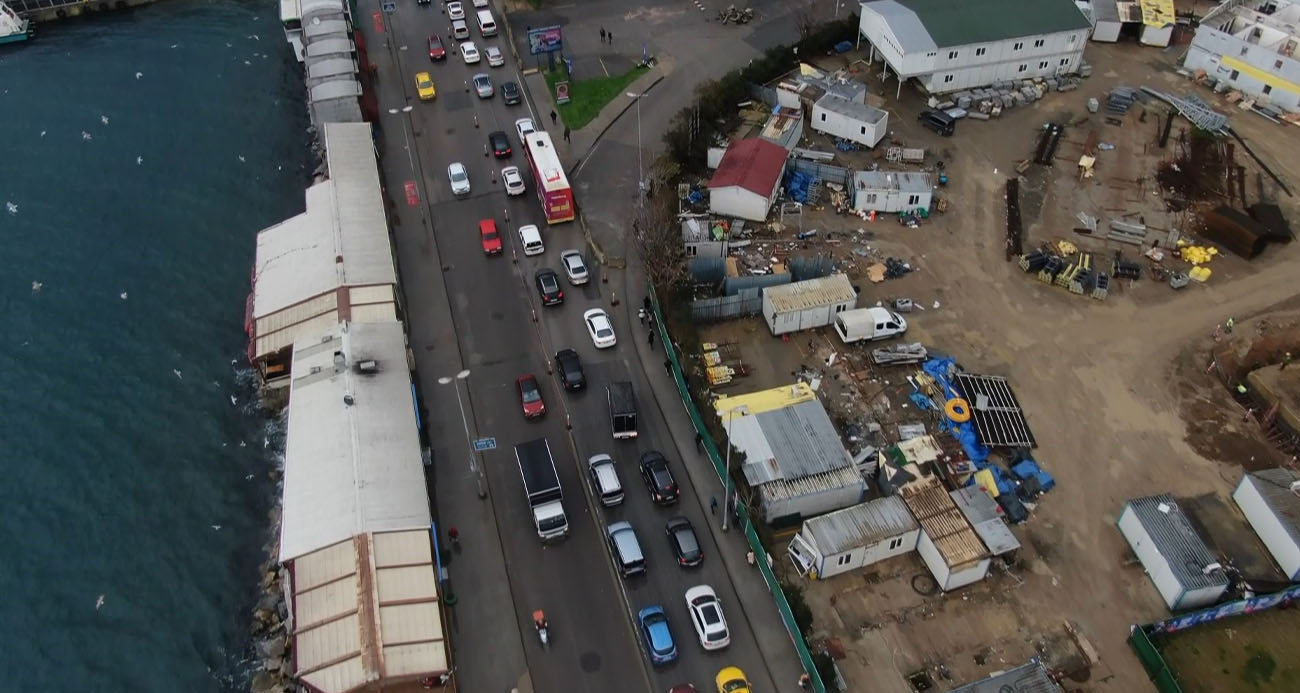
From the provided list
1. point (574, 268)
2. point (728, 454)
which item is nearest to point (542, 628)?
point (728, 454)

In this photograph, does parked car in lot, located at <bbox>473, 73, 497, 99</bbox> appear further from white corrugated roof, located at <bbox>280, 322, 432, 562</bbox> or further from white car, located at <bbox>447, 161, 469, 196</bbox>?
white corrugated roof, located at <bbox>280, 322, 432, 562</bbox>

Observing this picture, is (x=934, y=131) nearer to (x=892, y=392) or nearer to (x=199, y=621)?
(x=892, y=392)

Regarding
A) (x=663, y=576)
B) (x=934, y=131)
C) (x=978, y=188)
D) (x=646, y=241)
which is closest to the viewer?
(x=663, y=576)

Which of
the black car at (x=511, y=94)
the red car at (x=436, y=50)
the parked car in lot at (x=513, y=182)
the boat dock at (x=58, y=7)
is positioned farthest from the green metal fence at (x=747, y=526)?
the boat dock at (x=58, y=7)

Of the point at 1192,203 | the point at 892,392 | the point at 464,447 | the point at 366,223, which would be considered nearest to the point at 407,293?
the point at 366,223

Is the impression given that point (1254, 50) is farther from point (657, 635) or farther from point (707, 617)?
point (657, 635)

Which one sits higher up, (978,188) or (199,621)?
(978,188)

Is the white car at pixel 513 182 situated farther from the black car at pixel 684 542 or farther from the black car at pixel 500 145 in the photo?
the black car at pixel 684 542

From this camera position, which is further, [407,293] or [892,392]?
[407,293]
